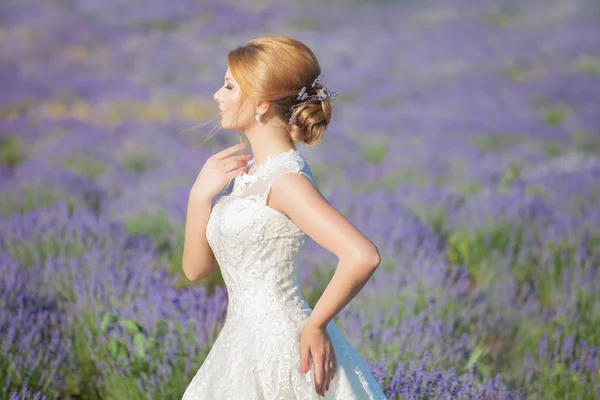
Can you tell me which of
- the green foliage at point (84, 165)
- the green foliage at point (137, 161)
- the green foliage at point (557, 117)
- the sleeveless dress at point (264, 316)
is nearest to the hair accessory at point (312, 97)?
the sleeveless dress at point (264, 316)

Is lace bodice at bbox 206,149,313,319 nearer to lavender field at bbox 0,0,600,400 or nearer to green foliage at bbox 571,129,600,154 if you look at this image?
lavender field at bbox 0,0,600,400

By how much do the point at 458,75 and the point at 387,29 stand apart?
118 cm

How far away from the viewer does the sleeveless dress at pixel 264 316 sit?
6.61ft

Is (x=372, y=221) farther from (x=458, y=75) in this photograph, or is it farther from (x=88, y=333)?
(x=458, y=75)

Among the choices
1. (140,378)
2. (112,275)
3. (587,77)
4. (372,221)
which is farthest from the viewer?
(587,77)

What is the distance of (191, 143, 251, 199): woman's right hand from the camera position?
7.25ft

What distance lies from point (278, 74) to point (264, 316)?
1.98ft

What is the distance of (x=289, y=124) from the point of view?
2170 millimetres

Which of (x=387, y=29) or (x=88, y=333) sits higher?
(x=387, y=29)

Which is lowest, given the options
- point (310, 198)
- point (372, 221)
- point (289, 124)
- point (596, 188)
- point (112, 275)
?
point (596, 188)

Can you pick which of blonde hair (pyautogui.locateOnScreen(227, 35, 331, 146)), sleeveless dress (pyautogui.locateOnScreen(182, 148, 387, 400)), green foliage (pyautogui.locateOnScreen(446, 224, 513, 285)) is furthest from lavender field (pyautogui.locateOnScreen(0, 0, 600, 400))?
sleeveless dress (pyautogui.locateOnScreen(182, 148, 387, 400))

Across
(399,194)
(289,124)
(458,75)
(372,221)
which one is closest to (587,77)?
(458,75)

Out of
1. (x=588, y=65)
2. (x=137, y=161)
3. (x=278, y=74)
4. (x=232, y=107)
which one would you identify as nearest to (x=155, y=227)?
(x=137, y=161)

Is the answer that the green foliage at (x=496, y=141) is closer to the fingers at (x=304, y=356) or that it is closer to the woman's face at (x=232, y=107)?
the woman's face at (x=232, y=107)
